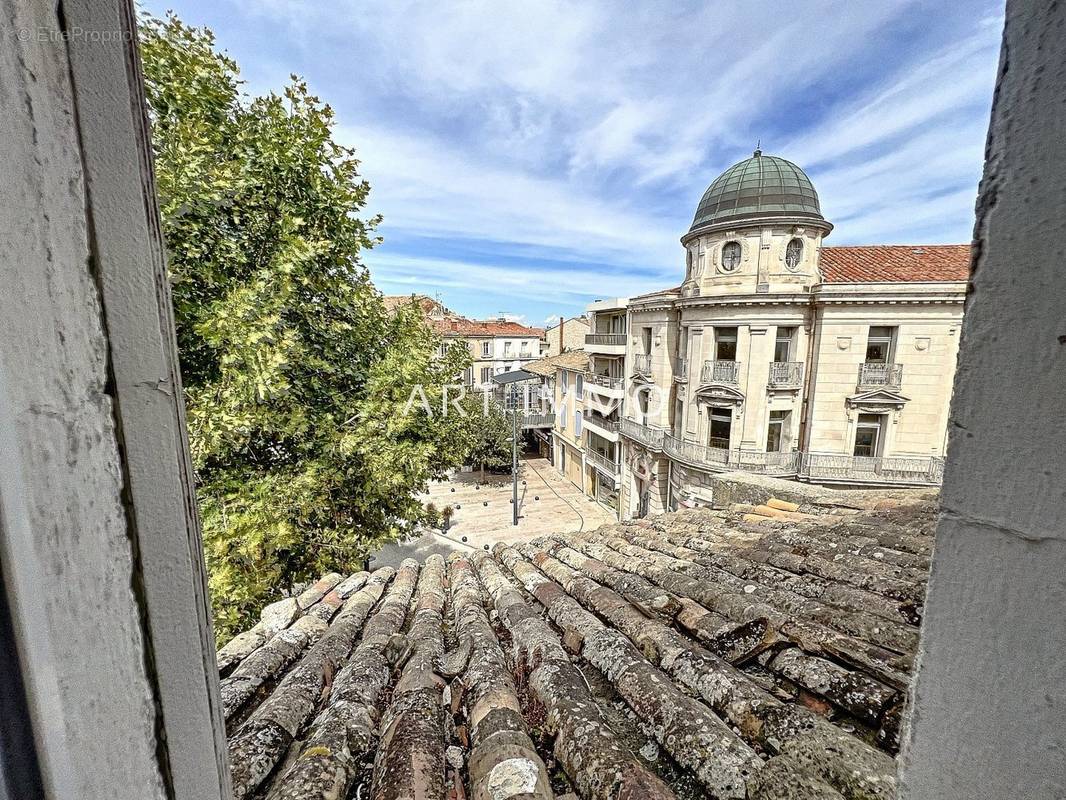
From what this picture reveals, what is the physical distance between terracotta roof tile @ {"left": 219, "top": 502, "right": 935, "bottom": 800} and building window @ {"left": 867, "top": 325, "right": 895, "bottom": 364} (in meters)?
13.4

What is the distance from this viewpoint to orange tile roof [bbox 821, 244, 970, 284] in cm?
1455

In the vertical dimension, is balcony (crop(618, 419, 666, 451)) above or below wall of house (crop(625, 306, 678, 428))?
below

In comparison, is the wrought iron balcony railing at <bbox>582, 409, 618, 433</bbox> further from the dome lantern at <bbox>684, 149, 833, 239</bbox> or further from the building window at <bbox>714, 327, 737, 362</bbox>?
the dome lantern at <bbox>684, 149, 833, 239</bbox>

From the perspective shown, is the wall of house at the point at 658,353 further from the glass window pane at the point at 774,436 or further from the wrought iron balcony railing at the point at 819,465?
the glass window pane at the point at 774,436

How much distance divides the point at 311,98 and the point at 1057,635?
7709 millimetres

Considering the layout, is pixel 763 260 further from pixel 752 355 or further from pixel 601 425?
pixel 601 425

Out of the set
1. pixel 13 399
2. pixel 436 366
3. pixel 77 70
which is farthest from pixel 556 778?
pixel 436 366

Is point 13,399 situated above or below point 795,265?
below

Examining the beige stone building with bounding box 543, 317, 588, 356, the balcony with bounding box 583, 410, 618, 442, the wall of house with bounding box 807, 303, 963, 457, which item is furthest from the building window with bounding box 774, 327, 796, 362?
the beige stone building with bounding box 543, 317, 588, 356

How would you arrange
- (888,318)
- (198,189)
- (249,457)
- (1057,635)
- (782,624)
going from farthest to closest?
(888,318), (249,457), (198,189), (782,624), (1057,635)

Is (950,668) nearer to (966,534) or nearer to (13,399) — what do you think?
(966,534)

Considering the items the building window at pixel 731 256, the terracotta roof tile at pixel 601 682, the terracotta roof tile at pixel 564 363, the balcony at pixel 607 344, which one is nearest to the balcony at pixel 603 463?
the terracotta roof tile at pixel 564 363

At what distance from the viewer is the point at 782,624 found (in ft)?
7.73

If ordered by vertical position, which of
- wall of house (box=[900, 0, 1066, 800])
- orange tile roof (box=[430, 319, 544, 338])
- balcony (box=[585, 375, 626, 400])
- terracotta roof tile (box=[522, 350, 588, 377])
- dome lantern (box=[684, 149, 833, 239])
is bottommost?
balcony (box=[585, 375, 626, 400])
